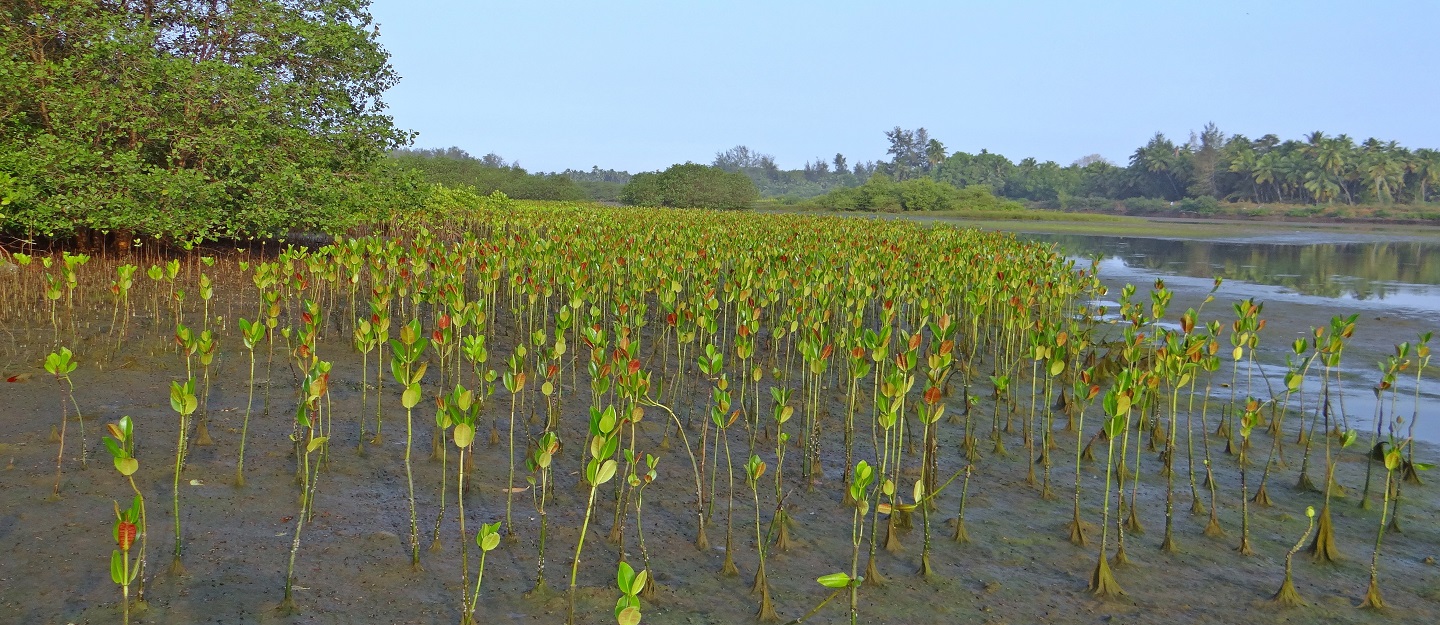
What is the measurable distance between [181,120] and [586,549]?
11.7 meters

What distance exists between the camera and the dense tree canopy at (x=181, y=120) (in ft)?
37.0

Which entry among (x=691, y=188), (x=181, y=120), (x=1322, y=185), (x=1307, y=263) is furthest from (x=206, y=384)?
(x=1322, y=185)

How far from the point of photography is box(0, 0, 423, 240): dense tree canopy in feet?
37.0

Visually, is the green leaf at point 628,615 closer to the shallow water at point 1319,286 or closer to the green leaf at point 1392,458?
the green leaf at point 1392,458

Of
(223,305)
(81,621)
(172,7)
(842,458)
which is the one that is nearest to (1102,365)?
(842,458)

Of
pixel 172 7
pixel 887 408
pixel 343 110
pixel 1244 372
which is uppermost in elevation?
pixel 172 7

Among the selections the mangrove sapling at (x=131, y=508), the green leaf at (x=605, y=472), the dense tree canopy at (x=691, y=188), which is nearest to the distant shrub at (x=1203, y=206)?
the dense tree canopy at (x=691, y=188)

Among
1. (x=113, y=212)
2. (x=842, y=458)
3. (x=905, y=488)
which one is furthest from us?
(x=113, y=212)

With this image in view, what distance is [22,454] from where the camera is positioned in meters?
4.53

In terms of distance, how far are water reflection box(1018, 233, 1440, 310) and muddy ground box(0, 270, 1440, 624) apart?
41.9ft

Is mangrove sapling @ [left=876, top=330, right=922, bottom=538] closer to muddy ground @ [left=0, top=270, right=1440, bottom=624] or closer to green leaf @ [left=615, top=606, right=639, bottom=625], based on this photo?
muddy ground @ [left=0, top=270, right=1440, bottom=624]

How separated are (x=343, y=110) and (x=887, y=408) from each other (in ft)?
44.9

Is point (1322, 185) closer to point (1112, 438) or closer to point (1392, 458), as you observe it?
point (1392, 458)

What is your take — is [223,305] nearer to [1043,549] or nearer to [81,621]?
[81,621]
